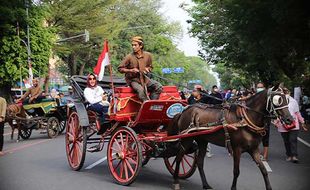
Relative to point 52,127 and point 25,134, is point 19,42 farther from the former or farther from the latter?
point 52,127

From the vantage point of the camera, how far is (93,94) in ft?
31.7

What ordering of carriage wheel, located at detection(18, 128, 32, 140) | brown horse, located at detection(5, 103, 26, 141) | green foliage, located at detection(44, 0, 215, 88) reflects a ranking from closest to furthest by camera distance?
brown horse, located at detection(5, 103, 26, 141) → carriage wheel, located at detection(18, 128, 32, 140) → green foliage, located at detection(44, 0, 215, 88)

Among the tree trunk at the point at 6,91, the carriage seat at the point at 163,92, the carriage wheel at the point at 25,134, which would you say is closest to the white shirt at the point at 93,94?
the carriage seat at the point at 163,92

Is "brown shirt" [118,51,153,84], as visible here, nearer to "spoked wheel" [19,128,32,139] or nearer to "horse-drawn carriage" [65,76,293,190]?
"horse-drawn carriage" [65,76,293,190]

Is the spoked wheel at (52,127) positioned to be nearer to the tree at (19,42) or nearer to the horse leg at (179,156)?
the tree at (19,42)

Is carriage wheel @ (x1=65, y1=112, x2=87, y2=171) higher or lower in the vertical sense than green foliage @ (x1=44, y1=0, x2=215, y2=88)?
lower

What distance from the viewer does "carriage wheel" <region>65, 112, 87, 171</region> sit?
9.27 meters

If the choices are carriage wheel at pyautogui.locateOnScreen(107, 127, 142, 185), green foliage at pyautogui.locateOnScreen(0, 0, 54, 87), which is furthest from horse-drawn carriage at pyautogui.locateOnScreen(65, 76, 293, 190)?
green foliage at pyautogui.locateOnScreen(0, 0, 54, 87)

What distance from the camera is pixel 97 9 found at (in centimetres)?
3678

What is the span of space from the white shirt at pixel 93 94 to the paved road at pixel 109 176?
1551 mm

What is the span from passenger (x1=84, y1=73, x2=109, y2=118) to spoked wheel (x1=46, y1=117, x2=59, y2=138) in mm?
6469

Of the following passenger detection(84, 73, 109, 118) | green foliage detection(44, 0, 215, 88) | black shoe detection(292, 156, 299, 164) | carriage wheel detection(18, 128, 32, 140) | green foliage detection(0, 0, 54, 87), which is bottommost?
black shoe detection(292, 156, 299, 164)

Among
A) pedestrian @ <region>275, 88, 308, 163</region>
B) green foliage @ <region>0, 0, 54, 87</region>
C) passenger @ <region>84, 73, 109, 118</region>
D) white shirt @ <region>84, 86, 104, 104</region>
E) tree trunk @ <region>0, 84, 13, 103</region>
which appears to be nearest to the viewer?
passenger @ <region>84, 73, 109, 118</region>

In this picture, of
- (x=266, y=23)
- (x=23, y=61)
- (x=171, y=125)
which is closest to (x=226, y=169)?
(x=171, y=125)
